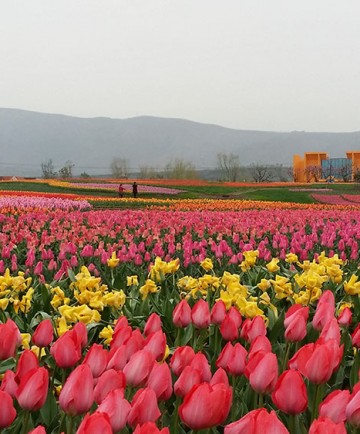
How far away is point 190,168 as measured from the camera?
196 feet

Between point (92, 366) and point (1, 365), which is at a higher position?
point (92, 366)

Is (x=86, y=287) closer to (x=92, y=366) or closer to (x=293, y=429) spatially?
(x=92, y=366)

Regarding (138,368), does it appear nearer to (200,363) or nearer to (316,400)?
(200,363)

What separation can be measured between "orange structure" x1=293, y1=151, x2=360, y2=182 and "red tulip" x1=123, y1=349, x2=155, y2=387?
60874mm

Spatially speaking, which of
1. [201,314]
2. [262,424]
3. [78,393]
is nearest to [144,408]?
[78,393]

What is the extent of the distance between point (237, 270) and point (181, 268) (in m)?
0.53

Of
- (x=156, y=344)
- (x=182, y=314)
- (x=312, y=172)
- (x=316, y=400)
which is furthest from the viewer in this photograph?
(x=312, y=172)

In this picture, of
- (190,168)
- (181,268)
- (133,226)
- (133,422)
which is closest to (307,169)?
(190,168)

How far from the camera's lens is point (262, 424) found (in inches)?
53.0

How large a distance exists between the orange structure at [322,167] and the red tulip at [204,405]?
61.1 metres

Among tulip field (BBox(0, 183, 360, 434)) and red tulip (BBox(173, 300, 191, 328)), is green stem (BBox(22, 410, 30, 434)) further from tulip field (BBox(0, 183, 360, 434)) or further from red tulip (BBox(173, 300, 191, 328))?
red tulip (BBox(173, 300, 191, 328))

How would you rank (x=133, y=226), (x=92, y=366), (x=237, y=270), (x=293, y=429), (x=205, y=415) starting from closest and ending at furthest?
(x=205, y=415) → (x=293, y=429) → (x=92, y=366) → (x=237, y=270) → (x=133, y=226)

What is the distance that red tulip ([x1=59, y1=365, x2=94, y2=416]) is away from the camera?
62.0 inches

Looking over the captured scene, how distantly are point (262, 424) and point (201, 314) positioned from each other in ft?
3.73
